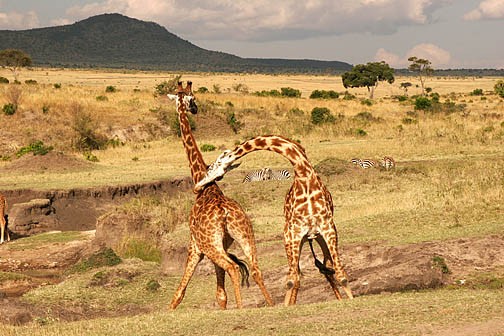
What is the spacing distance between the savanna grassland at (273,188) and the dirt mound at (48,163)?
0.11 m

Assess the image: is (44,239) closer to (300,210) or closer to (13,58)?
(300,210)

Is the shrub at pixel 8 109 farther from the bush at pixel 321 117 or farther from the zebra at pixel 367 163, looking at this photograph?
the zebra at pixel 367 163

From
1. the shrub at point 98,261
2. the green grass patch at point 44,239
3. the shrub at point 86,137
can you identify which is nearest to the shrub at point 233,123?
the shrub at point 86,137

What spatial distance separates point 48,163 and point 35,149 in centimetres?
361

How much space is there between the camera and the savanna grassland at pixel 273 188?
400 inches

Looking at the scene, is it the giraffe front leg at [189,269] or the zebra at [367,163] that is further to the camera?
the zebra at [367,163]

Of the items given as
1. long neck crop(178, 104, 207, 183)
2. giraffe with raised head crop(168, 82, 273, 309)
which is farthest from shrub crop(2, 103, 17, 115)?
giraffe with raised head crop(168, 82, 273, 309)

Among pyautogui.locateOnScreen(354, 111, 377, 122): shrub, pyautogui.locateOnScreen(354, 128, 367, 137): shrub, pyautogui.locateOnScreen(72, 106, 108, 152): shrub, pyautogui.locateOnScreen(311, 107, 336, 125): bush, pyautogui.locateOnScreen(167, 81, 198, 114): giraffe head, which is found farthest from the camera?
pyautogui.locateOnScreen(354, 111, 377, 122): shrub

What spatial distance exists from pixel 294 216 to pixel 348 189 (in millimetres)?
14318

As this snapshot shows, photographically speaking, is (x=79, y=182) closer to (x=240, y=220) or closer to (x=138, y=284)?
(x=138, y=284)

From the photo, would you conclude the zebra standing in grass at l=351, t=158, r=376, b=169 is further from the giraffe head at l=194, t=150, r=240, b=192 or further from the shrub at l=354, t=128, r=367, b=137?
the giraffe head at l=194, t=150, r=240, b=192

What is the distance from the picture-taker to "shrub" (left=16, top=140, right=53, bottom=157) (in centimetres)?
3675

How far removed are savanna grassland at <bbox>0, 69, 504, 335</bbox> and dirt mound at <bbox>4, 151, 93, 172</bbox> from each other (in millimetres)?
107

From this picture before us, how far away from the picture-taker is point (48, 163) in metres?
36.0
